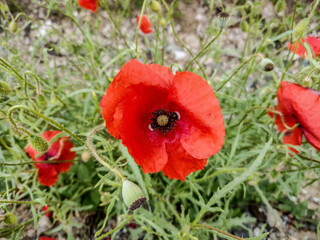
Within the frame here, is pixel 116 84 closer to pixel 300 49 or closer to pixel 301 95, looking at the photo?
pixel 301 95

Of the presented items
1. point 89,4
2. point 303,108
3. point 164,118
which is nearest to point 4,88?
point 164,118

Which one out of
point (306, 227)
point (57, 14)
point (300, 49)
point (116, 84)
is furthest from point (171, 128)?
point (57, 14)

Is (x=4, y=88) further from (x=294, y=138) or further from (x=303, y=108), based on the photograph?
(x=294, y=138)

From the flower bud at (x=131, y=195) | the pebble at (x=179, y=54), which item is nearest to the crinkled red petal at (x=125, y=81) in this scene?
the flower bud at (x=131, y=195)

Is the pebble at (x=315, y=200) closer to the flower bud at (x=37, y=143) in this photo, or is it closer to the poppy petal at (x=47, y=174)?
the poppy petal at (x=47, y=174)

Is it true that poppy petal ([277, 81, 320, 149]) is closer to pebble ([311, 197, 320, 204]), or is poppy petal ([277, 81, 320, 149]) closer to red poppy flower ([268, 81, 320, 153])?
red poppy flower ([268, 81, 320, 153])
